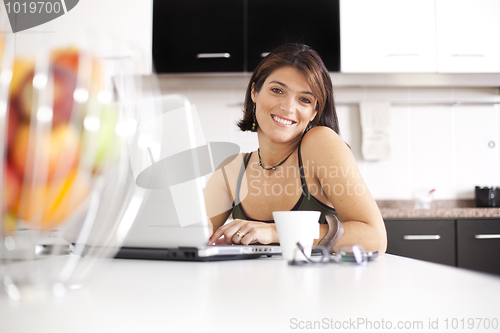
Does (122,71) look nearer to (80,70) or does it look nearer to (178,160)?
(80,70)

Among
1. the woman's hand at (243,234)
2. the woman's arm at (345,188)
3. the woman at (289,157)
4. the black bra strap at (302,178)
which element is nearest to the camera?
the woman's hand at (243,234)

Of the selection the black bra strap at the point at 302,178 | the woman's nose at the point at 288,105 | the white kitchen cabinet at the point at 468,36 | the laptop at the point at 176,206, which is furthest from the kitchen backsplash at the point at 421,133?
the laptop at the point at 176,206

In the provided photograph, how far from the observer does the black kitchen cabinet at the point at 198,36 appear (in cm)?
246

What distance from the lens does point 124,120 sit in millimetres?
330

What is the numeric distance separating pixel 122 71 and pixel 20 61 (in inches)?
3.0

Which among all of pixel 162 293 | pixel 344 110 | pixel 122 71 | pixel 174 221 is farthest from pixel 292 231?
pixel 344 110

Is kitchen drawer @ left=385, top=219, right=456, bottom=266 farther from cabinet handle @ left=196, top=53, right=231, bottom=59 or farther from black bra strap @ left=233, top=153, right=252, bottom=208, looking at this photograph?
cabinet handle @ left=196, top=53, right=231, bottom=59

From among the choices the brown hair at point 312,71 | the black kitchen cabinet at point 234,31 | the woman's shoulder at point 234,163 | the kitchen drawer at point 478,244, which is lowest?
the kitchen drawer at point 478,244

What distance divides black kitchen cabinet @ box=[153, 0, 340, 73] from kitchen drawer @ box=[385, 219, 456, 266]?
3.46ft

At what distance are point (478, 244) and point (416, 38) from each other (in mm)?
1337

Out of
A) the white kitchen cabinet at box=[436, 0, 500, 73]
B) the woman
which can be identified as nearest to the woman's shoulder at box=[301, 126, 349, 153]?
the woman

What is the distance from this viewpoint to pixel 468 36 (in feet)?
8.36

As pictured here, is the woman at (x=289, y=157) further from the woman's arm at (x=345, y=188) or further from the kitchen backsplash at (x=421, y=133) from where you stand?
the kitchen backsplash at (x=421, y=133)

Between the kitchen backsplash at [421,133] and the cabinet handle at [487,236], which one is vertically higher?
the kitchen backsplash at [421,133]
